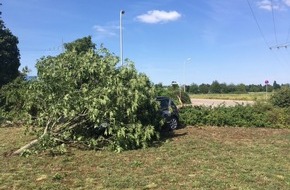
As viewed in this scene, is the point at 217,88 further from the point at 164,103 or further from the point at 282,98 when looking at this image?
the point at 164,103

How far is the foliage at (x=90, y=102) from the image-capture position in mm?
12555

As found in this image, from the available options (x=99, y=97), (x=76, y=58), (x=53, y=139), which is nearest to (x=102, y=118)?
(x=99, y=97)

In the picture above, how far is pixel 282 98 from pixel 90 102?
616 inches

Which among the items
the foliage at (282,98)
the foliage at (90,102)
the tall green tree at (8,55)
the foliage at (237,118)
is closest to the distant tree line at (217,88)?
the tall green tree at (8,55)

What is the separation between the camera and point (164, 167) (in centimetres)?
1008

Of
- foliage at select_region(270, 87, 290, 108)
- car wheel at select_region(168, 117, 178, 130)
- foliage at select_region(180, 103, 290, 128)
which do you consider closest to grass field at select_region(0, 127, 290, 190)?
car wheel at select_region(168, 117, 178, 130)

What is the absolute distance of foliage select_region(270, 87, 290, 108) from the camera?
968 inches

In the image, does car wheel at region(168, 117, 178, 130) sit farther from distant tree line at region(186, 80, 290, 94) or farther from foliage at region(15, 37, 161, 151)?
distant tree line at region(186, 80, 290, 94)

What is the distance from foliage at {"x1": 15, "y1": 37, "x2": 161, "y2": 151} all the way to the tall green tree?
2255cm

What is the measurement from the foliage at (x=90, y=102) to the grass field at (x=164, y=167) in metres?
0.64

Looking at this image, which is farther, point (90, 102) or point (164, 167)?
point (90, 102)

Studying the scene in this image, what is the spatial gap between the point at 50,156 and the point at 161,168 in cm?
343

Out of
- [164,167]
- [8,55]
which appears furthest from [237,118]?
[8,55]

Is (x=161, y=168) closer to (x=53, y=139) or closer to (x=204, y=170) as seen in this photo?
(x=204, y=170)
